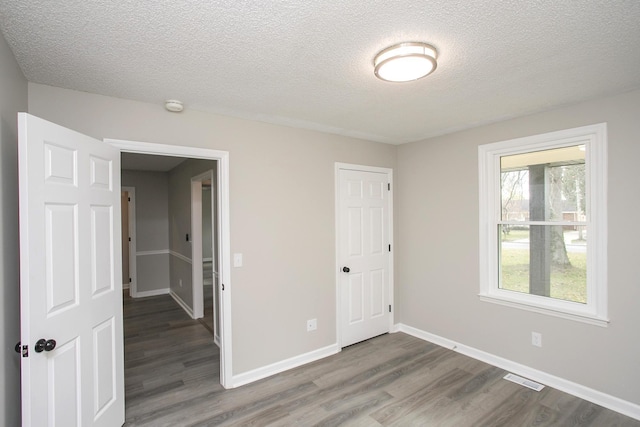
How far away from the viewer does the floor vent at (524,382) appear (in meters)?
2.73

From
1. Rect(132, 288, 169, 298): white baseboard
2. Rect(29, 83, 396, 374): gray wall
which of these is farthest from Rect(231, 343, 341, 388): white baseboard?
Rect(132, 288, 169, 298): white baseboard

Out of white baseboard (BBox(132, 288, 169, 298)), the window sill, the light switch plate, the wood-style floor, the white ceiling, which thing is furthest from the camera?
white baseboard (BBox(132, 288, 169, 298))

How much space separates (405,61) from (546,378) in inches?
119

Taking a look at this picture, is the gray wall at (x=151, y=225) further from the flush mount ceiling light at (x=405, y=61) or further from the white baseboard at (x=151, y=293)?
the flush mount ceiling light at (x=405, y=61)

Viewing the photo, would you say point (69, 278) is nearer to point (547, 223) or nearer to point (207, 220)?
point (547, 223)

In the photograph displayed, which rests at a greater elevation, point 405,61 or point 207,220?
point 405,61

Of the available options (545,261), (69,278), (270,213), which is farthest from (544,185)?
(69,278)

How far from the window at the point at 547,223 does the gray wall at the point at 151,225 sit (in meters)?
5.76

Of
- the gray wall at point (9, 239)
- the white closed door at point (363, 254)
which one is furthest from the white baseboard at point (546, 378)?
the gray wall at point (9, 239)

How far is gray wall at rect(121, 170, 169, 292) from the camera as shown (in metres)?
6.00

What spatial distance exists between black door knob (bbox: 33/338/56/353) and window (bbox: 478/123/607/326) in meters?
3.56

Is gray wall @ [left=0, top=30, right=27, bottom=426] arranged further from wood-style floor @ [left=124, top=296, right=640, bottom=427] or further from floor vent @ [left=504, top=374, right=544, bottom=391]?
floor vent @ [left=504, top=374, right=544, bottom=391]

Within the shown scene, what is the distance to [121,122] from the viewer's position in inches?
93.3

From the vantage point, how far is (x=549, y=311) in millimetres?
2799
